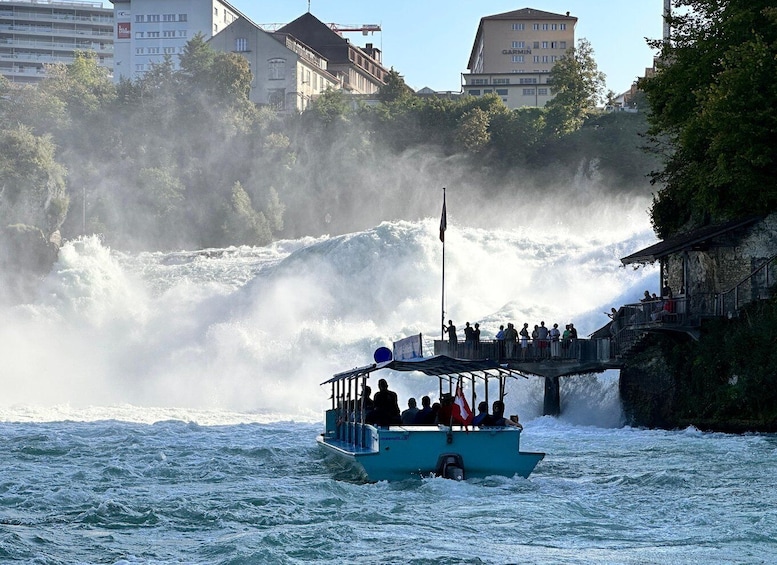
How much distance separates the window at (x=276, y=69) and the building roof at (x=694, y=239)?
3685 inches

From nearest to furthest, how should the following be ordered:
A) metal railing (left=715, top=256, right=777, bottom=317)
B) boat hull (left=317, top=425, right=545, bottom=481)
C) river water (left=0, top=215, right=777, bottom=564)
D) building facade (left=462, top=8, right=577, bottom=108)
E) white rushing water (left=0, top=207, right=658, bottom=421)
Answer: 1. river water (left=0, top=215, right=777, bottom=564)
2. boat hull (left=317, top=425, right=545, bottom=481)
3. metal railing (left=715, top=256, right=777, bottom=317)
4. white rushing water (left=0, top=207, right=658, bottom=421)
5. building facade (left=462, top=8, right=577, bottom=108)

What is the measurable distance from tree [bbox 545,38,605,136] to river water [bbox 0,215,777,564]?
1295 inches

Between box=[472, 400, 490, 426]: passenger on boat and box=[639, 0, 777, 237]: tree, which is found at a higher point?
box=[639, 0, 777, 237]: tree

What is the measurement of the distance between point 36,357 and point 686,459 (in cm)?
4633

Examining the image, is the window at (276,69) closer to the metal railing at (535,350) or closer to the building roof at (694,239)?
the building roof at (694,239)

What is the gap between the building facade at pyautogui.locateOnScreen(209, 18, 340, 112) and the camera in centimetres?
13675

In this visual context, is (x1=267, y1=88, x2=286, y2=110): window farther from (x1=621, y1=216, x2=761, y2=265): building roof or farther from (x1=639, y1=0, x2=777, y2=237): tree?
(x1=621, y1=216, x2=761, y2=265): building roof

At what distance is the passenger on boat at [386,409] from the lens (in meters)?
29.5

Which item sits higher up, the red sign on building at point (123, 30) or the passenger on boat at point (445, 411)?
the red sign on building at point (123, 30)

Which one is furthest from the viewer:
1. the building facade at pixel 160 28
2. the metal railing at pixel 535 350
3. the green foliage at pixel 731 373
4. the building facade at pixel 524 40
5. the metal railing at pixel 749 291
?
the building facade at pixel 160 28

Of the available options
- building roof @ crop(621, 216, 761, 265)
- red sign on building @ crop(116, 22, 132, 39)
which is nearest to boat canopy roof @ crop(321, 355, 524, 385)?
building roof @ crop(621, 216, 761, 265)

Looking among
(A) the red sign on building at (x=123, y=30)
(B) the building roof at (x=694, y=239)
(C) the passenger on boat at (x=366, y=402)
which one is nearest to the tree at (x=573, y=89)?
(A) the red sign on building at (x=123, y=30)

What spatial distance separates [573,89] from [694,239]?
8449 centimetres

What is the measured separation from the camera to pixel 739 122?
43125 mm
